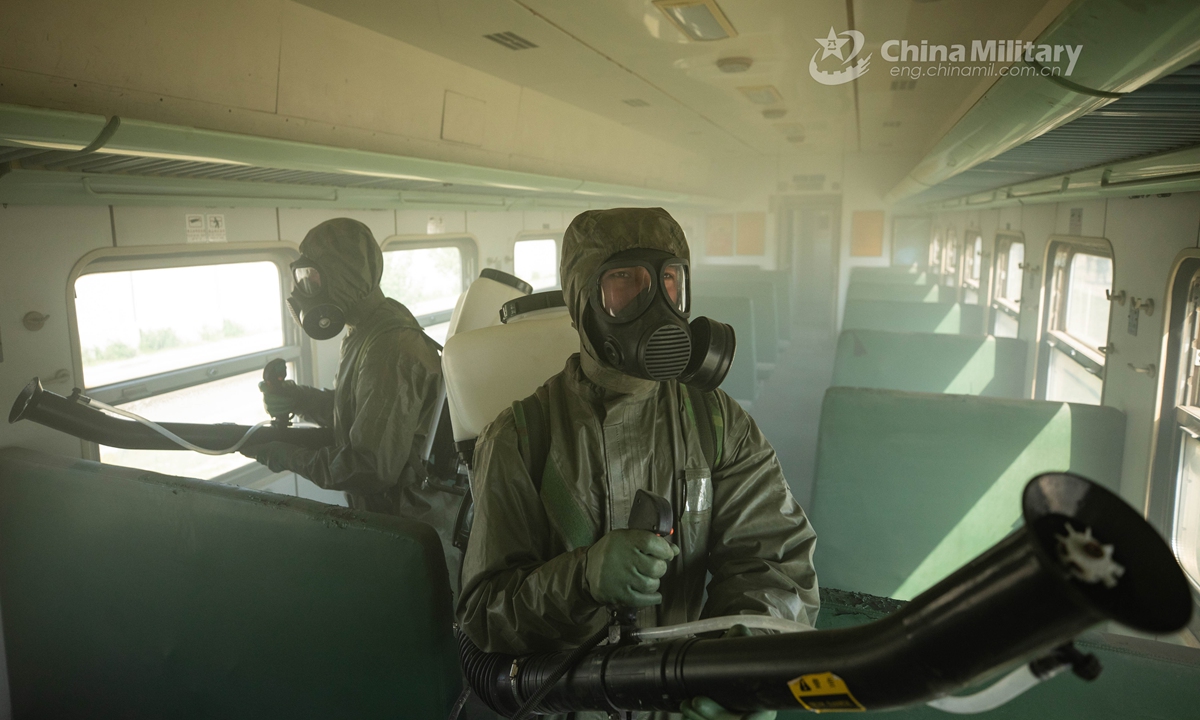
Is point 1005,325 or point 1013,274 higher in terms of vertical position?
point 1013,274

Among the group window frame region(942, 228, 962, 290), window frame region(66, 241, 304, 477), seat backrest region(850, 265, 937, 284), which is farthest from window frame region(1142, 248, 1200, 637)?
seat backrest region(850, 265, 937, 284)

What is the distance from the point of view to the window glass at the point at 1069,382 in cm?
392

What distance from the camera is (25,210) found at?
98.7 inches

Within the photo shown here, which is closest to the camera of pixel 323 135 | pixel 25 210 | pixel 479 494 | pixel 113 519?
pixel 479 494

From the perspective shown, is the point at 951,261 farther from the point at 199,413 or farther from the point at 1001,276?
the point at 199,413

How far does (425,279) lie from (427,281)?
35mm

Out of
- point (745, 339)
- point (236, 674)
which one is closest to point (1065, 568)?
point (236, 674)

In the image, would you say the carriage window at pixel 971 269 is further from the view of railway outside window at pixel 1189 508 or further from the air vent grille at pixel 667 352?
the air vent grille at pixel 667 352

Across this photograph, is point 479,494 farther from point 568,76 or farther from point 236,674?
point 568,76

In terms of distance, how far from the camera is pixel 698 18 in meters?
3.16

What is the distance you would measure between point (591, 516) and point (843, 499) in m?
2.14

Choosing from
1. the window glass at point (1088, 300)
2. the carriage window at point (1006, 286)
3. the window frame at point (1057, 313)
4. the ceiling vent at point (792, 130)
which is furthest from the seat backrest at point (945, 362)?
the ceiling vent at point (792, 130)

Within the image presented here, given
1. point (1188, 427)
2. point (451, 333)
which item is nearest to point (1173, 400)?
point (1188, 427)

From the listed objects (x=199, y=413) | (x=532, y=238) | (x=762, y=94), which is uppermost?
(x=762, y=94)
